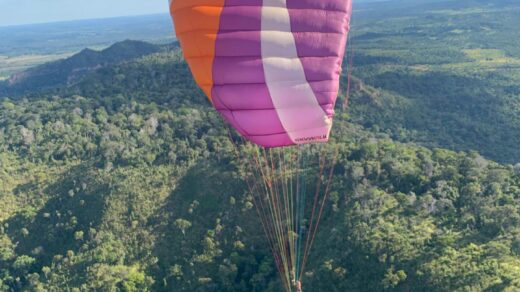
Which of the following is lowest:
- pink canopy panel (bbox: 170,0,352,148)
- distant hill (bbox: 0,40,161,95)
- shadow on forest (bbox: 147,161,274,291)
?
shadow on forest (bbox: 147,161,274,291)

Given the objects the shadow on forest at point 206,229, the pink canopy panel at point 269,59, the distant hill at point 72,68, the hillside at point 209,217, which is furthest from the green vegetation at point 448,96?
the distant hill at point 72,68

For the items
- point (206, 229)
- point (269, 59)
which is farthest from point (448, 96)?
point (269, 59)

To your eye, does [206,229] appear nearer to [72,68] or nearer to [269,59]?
[269,59]

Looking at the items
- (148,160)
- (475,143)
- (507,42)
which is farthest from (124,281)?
(507,42)

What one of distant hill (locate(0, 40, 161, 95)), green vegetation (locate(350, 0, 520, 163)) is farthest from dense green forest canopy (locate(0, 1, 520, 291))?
distant hill (locate(0, 40, 161, 95))

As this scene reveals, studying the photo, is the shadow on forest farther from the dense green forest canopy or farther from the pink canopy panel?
the pink canopy panel

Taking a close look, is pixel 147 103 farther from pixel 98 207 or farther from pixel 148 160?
pixel 98 207
